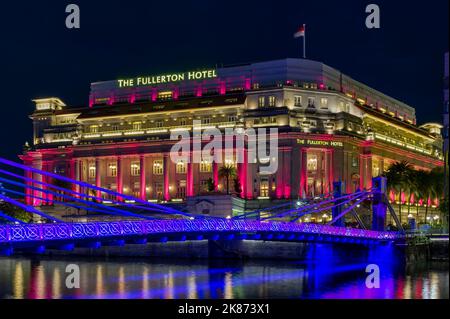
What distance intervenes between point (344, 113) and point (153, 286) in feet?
274

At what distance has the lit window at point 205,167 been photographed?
520 ft

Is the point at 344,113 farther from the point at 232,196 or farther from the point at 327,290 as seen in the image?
the point at 327,290

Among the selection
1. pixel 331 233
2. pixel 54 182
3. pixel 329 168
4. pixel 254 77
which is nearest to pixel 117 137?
pixel 54 182

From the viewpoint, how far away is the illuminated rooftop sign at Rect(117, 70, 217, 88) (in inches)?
6481

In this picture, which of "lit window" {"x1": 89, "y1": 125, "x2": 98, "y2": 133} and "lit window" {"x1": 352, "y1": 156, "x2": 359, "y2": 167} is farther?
"lit window" {"x1": 89, "y1": 125, "x2": 98, "y2": 133}

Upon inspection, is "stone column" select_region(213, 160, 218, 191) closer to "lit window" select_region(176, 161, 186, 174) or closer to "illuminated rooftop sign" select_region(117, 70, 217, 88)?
"lit window" select_region(176, 161, 186, 174)

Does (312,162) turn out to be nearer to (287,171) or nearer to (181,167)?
(287,171)

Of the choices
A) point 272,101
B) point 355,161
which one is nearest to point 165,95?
point 272,101

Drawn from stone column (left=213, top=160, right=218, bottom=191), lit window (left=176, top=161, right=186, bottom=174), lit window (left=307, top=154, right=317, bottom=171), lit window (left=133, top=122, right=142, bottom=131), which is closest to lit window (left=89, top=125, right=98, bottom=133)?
lit window (left=133, top=122, right=142, bottom=131)

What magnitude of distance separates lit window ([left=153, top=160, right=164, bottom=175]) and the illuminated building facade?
0.19 m

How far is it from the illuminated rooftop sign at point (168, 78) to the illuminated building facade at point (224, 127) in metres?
0.20

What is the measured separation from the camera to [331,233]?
94.8 metres
